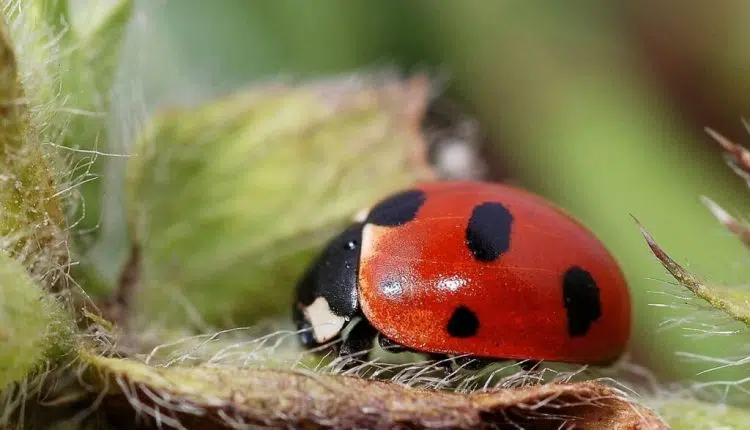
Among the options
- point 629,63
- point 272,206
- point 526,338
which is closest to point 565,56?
point 629,63

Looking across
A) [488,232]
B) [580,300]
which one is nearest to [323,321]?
[488,232]

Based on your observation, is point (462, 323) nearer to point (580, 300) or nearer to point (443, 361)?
point (443, 361)

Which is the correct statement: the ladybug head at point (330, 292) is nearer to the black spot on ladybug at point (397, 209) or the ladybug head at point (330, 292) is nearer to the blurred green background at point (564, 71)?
the black spot on ladybug at point (397, 209)

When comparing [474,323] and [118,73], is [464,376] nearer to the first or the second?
[474,323]

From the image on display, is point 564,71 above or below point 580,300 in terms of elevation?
above

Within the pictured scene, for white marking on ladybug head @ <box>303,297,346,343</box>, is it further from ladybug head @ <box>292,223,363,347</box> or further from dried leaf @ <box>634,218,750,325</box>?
dried leaf @ <box>634,218,750,325</box>

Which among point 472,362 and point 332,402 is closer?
point 332,402
